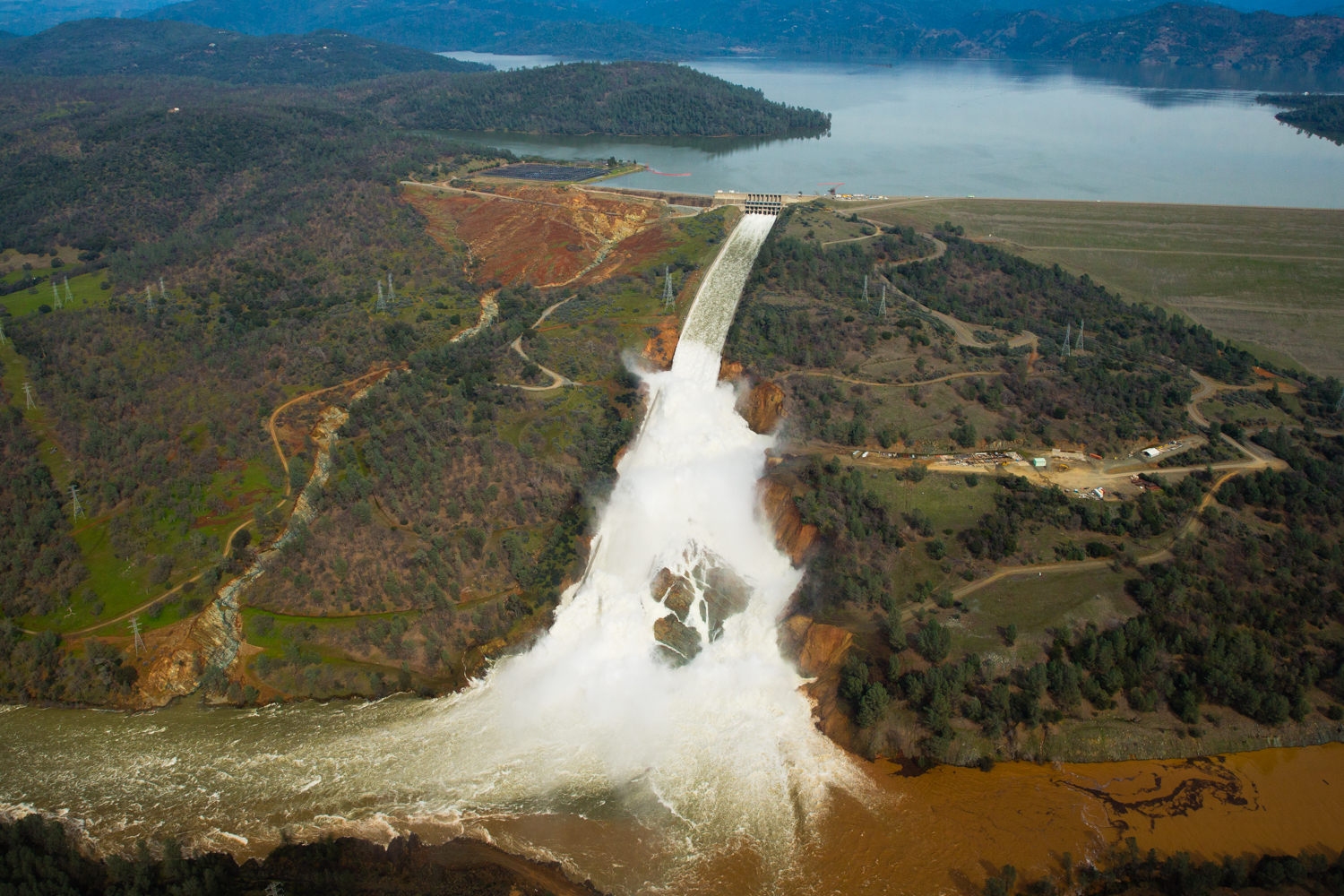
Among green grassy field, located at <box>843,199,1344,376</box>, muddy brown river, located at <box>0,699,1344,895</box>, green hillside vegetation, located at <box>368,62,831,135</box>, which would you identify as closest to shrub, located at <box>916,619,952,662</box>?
muddy brown river, located at <box>0,699,1344,895</box>

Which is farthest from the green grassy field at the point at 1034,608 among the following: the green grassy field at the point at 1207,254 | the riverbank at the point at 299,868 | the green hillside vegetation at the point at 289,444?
the green grassy field at the point at 1207,254

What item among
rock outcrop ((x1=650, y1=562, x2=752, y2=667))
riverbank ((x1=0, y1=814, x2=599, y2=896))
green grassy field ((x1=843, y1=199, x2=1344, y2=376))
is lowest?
riverbank ((x1=0, y1=814, x2=599, y2=896))

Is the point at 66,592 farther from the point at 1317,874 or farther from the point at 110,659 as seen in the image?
the point at 1317,874

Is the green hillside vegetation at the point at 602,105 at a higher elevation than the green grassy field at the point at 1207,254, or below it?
higher

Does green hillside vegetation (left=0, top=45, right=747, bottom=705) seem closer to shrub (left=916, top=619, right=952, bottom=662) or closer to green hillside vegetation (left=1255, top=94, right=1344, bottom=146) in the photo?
shrub (left=916, top=619, right=952, bottom=662)

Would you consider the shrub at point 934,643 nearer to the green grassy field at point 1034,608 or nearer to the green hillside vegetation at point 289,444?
the green grassy field at point 1034,608

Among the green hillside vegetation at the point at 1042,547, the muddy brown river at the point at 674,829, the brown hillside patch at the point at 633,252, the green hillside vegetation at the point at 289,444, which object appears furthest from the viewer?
Result: the brown hillside patch at the point at 633,252
